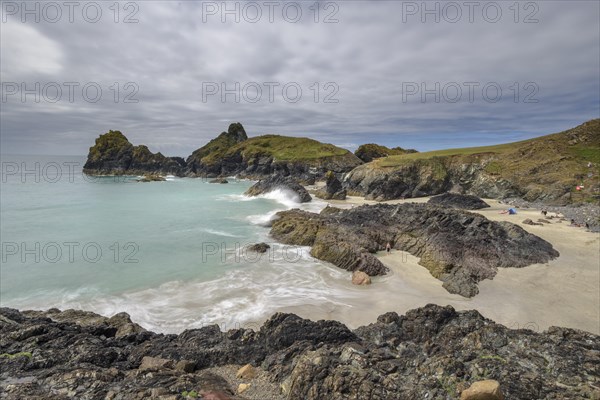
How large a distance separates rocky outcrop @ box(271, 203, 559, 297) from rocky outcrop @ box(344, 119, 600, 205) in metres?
26.1

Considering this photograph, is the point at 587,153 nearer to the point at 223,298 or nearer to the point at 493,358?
the point at 493,358

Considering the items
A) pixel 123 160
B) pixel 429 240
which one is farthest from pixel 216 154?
pixel 429 240

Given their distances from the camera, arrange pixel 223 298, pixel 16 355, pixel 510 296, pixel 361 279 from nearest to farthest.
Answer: pixel 16 355
pixel 510 296
pixel 223 298
pixel 361 279

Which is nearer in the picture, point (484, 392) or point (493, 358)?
point (484, 392)

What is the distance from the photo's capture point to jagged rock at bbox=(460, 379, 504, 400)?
17.5ft

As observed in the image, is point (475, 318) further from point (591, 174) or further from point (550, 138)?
point (550, 138)

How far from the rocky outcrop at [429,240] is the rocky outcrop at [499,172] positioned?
1029 inches

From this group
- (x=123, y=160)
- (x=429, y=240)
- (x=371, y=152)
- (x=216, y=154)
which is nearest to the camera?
(x=429, y=240)

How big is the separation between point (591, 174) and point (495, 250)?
37975 millimetres

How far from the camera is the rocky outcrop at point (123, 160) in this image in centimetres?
13325

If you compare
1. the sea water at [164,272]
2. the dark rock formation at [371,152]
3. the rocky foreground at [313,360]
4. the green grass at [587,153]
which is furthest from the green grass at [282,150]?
the rocky foreground at [313,360]

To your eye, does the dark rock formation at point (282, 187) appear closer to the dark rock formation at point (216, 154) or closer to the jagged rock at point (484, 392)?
the jagged rock at point (484, 392)

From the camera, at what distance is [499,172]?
2037 inches

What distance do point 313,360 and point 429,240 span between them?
677 inches
